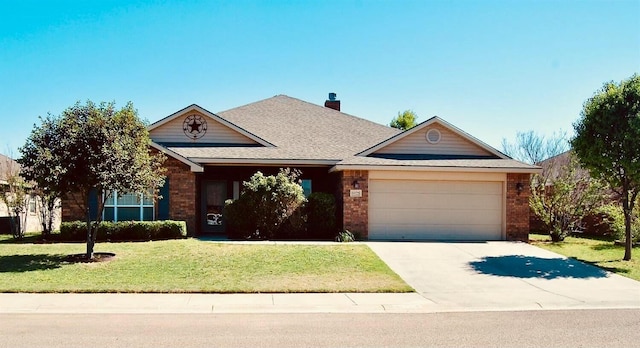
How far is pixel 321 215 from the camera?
17781 mm

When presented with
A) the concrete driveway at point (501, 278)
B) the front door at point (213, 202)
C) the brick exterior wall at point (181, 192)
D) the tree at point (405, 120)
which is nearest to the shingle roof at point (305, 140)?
the brick exterior wall at point (181, 192)

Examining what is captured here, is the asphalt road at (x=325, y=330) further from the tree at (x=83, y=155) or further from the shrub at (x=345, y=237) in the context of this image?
the shrub at (x=345, y=237)

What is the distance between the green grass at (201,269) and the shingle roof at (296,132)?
4622mm

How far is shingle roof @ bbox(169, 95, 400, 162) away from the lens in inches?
756

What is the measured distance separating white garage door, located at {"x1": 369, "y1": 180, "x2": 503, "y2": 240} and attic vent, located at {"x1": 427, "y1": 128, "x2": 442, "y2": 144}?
200cm

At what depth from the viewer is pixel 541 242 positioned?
18266 millimetres

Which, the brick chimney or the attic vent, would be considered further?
the brick chimney

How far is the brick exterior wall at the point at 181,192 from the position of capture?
17875 millimetres

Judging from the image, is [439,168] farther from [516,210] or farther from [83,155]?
[83,155]

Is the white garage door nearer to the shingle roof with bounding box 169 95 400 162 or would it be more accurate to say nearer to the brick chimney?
the shingle roof with bounding box 169 95 400 162

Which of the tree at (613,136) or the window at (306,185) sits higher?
the tree at (613,136)

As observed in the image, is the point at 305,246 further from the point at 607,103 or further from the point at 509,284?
the point at 607,103

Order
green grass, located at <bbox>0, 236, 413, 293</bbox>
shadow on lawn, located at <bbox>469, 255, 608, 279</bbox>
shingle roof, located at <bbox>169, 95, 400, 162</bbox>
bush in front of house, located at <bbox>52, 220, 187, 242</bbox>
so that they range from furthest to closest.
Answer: shingle roof, located at <bbox>169, 95, 400, 162</bbox> < bush in front of house, located at <bbox>52, 220, 187, 242</bbox> < shadow on lawn, located at <bbox>469, 255, 608, 279</bbox> < green grass, located at <bbox>0, 236, 413, 293</bbox>

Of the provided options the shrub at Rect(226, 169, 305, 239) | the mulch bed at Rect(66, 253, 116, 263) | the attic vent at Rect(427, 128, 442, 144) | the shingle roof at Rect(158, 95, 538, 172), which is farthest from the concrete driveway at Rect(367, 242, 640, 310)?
the mulch bed at Rect(66, 253, 116, 263)
